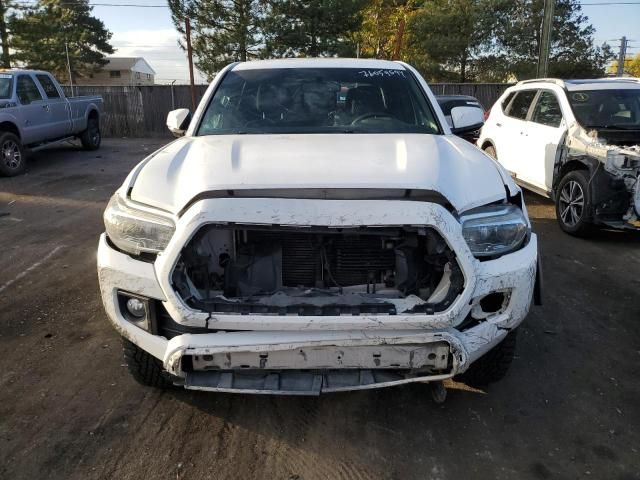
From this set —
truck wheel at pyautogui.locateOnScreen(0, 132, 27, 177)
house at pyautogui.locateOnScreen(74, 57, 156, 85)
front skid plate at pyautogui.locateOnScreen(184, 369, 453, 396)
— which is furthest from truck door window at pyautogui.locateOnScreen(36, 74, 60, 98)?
house at pyautogui.locateOnScreen(74, 57, 156, 85)

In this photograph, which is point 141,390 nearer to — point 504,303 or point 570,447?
point 504,303

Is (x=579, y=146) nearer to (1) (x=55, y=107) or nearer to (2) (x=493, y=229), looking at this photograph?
(2) (x=493, y=229)

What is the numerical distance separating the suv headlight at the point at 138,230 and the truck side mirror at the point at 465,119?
2594 mm

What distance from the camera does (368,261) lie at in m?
2.71

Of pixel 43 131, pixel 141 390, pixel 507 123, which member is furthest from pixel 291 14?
→ pixel 141 390

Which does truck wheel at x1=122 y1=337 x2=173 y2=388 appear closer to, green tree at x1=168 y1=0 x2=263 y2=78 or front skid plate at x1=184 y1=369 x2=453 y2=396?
front skid plate at x1=184 y1=369 x2=453 y2=396

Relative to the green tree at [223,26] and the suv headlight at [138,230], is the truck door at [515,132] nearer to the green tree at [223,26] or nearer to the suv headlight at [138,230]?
the suv headlight at [138,230]

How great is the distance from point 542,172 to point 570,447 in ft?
17.1

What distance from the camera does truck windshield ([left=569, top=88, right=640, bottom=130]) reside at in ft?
22.0

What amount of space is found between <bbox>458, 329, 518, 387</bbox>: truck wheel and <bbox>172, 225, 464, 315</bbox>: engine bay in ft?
2.16

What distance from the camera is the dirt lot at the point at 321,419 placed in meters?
2.58

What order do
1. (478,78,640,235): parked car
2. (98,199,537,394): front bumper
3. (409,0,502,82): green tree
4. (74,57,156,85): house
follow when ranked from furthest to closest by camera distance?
1. (74,57,156,85): house
2. (409,0,502,82): green tree
3. (478,78,640,235): parked car
4. (98,199,537,394): front bumper

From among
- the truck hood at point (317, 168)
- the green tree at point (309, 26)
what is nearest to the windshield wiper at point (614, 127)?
the truck hood at point (317, 168)

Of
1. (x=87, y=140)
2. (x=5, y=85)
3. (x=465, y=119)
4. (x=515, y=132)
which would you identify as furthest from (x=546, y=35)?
(x=465, y=119)
